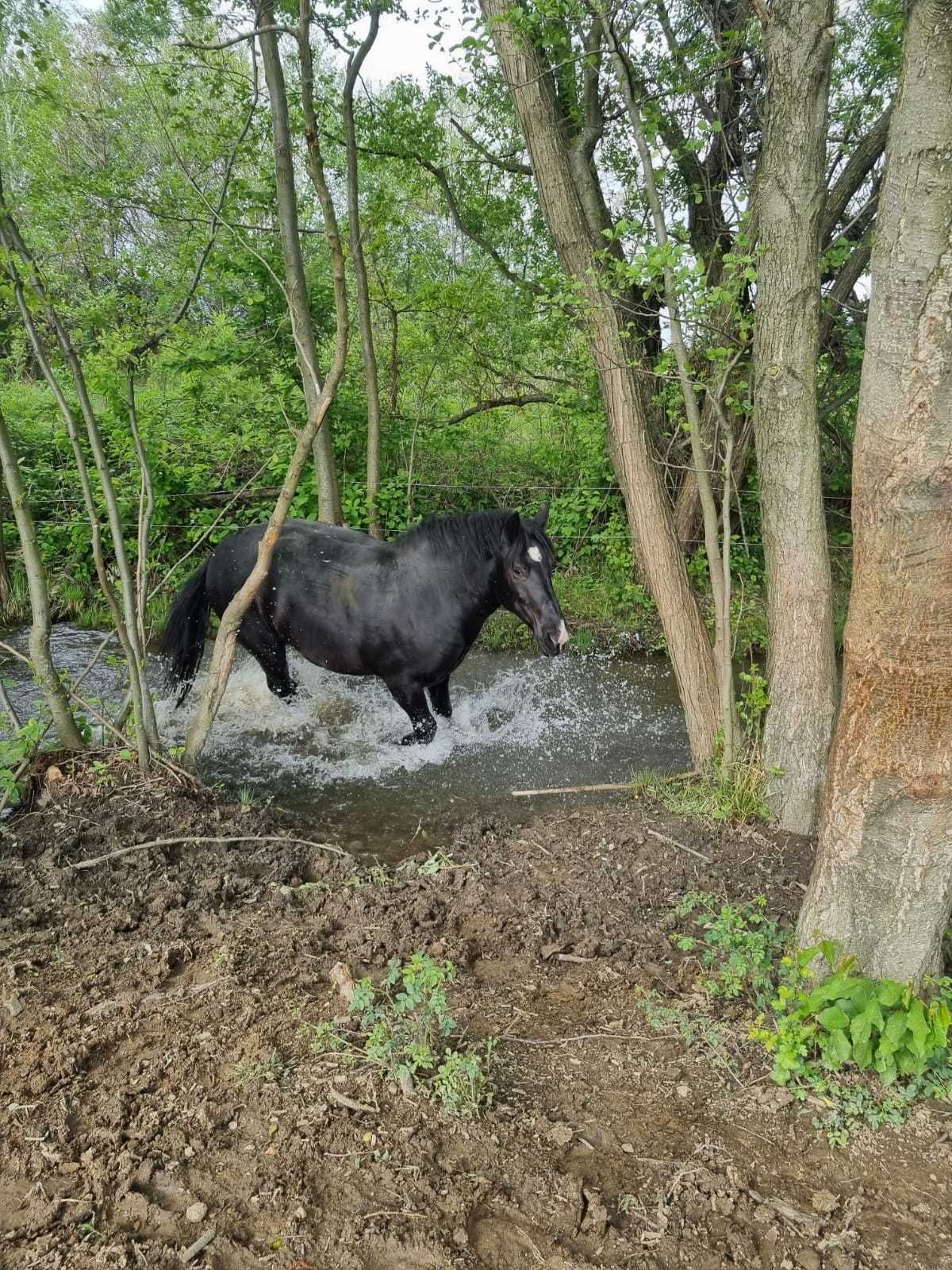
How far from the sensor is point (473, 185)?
9.23 metres

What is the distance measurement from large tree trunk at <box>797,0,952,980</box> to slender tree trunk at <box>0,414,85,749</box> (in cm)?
368

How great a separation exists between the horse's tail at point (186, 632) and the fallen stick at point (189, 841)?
247 centimetres

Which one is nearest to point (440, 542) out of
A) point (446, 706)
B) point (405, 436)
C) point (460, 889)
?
point (446, 706)

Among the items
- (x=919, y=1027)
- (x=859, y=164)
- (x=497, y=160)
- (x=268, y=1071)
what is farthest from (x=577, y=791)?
(x=497, y=160)

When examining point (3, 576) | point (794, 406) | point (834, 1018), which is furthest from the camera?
point (3, 576)

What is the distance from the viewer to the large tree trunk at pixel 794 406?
3252 millimetres

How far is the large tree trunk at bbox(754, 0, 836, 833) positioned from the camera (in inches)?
128

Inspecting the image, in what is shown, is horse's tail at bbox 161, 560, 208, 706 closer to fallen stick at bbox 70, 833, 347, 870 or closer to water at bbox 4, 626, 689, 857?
water at bbox 4, 626, 689, 857

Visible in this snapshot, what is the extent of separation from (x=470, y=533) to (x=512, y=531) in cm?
31

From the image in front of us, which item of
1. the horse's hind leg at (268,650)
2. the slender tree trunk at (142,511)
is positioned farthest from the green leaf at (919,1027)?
the horse's hind leg at (268,650)

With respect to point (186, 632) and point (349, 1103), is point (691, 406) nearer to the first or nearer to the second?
point (349, 1103)

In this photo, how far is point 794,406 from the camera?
3557 millimetres

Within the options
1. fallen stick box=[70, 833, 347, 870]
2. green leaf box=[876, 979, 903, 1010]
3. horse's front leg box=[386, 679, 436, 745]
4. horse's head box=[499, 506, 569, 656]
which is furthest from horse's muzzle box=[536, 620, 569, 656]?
green leaf box=[876, 979, 903, 1010]

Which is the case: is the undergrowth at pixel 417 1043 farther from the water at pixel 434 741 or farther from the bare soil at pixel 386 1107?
the water at pixel 434 741
